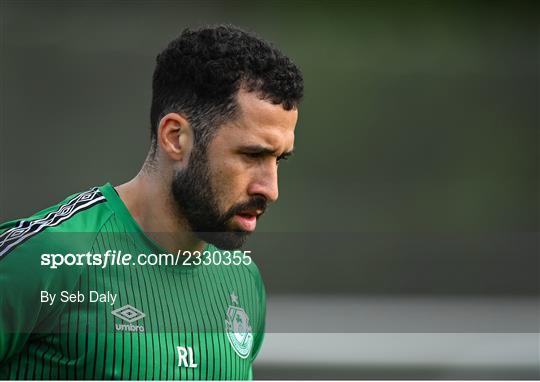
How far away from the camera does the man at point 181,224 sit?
1.71 m

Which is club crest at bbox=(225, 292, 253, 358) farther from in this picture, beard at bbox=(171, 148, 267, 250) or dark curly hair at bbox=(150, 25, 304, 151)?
dark curly hair at bbox=(150, 25, 304, 151)

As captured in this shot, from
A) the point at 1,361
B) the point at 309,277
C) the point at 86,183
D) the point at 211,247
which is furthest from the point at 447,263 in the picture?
the point at 1,361

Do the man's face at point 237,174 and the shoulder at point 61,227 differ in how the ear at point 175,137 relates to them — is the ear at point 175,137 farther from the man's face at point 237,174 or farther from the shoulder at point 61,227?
the shoulder at point 61,227

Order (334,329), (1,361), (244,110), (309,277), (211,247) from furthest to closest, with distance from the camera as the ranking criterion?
(309,277)
(334,329)
(211,247)
(244,110)
(1,361)

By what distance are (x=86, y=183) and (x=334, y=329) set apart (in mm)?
2170

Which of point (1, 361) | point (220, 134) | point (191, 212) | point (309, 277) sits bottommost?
point (1, 361)

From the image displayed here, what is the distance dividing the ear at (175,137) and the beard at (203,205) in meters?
0.03

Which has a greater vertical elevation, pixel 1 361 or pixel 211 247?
pixel 211 247

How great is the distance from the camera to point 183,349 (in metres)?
1.83

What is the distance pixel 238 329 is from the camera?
6.52 ft

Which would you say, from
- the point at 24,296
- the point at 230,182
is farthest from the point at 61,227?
the point at 230,182

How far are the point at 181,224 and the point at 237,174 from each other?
0.19 meters

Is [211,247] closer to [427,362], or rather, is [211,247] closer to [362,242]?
[427,362]

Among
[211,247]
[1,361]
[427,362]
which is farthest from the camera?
[427,362]
